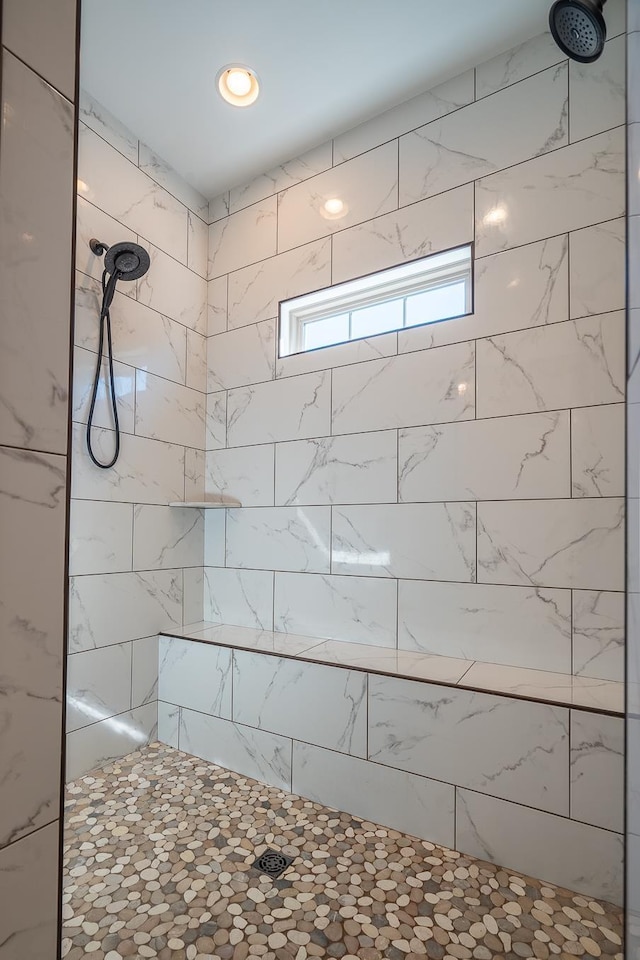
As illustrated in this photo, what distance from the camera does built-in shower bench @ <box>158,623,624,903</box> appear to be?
4.45 ft

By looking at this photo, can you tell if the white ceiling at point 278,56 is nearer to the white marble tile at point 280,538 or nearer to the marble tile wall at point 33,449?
the marble tile wall at point 33,449

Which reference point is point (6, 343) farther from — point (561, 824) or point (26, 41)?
point (561, 824)

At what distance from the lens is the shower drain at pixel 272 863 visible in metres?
1.40

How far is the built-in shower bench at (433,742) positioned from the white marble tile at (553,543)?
32cm

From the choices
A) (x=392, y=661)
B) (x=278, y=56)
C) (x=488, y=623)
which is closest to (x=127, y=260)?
(x=278, y=56)

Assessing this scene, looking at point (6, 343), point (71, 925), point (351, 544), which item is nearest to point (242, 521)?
point (351, 544)

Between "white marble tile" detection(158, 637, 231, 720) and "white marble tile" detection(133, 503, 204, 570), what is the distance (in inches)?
14.0

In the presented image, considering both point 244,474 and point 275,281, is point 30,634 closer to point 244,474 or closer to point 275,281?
point 244,474

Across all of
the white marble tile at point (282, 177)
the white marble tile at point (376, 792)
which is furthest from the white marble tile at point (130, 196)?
the white marble tile at point (376, 792)

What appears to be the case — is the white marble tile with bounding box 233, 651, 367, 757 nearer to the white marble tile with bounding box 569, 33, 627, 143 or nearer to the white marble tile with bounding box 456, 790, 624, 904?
the white marble tile with bounding box 456, 790, 624, 904

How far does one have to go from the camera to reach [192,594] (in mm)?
2484

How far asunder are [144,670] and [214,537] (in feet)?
2.22

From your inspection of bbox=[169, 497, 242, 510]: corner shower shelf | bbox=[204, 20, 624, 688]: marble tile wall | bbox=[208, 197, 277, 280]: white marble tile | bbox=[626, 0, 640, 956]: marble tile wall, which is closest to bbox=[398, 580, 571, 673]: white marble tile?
bbox=[204, 20, 624, 688]: marble tile wall

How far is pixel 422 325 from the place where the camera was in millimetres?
2016
